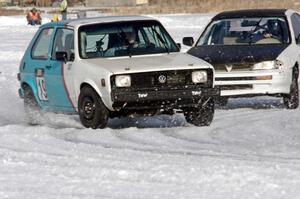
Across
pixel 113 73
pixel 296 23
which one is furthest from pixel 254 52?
Answer: pixel 113 73

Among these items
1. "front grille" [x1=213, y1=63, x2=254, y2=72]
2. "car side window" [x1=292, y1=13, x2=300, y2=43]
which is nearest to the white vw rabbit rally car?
"front grille" [x1=213, y1=63, x2=254, y2=72]

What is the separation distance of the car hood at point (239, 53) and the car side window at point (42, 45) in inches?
95.5

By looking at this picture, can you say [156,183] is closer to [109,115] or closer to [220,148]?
[220,148]

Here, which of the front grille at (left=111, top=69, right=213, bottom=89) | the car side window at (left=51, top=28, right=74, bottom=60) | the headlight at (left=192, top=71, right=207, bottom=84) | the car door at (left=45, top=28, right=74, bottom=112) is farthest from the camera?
the car side window at (left=51, top=28, right=74, bottom=60)

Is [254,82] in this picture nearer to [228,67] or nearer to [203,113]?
[228,67]

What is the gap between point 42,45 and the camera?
43.0 feet

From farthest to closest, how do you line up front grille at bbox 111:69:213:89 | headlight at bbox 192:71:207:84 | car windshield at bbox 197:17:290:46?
car windshield at bbox 197:17:290:46 → headlight at bbox 192:71:207:84 → front grille at bbox 111:69:213:89

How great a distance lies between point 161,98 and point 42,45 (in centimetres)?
280

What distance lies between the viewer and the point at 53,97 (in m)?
12.4

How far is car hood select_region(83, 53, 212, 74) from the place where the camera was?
11.1 m

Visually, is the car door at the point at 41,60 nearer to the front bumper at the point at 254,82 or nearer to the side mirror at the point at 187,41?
the side mirror at the point at 187,41

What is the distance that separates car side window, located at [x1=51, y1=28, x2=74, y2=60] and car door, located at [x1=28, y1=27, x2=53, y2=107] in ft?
0.48

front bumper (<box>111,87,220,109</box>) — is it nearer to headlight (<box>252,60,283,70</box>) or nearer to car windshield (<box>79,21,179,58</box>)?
car windshield (<box>79,21,179,58</box>)

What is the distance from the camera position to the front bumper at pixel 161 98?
10961mm
